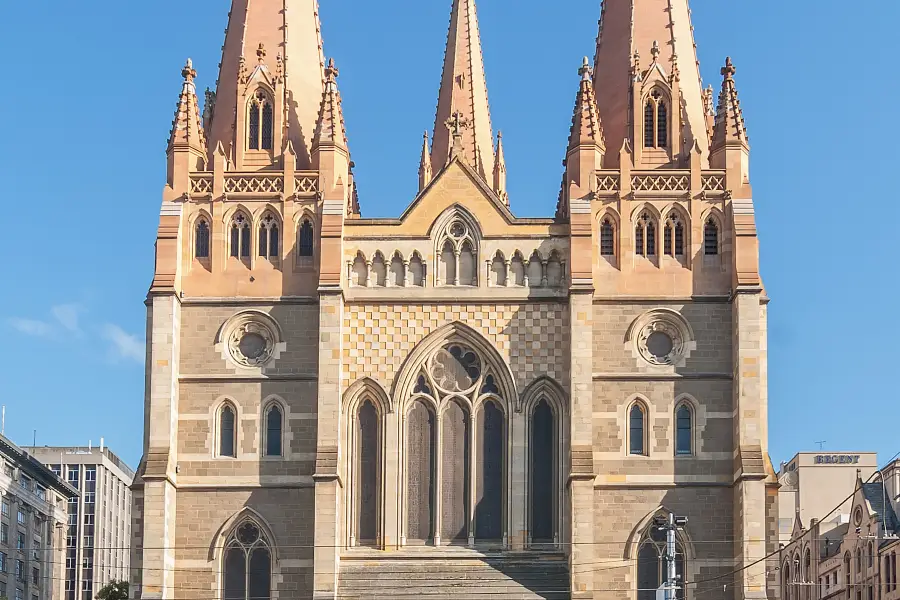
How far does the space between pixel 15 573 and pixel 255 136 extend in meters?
44.3

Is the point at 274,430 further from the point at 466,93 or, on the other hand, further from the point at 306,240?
the point at 466,93

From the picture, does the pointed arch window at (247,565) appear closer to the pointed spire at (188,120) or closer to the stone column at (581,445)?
the stone column at (581,445)

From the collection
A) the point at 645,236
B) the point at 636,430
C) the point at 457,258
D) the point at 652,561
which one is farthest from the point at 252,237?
the point at 652,561

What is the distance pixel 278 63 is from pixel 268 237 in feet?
20.3

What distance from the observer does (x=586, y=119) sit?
201 feet

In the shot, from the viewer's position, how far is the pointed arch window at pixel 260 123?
62250mm

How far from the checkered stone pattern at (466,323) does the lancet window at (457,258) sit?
0.93 m

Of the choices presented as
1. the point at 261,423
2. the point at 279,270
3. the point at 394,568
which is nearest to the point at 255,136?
the point at 279,270

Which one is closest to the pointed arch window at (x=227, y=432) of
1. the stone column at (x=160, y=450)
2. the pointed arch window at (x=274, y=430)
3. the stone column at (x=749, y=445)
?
the pointed arch window at (x=274, y=430)

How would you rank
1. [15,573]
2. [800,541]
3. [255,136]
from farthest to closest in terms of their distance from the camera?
[15,573], [800,541], [255,136]

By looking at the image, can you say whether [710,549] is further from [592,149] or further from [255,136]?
[255,136]

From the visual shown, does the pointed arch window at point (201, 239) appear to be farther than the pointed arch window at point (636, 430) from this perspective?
Yes

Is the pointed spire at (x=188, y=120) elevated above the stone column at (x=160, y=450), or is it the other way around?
the pointed spire at (x=188, y=120)

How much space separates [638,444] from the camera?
192 ft
